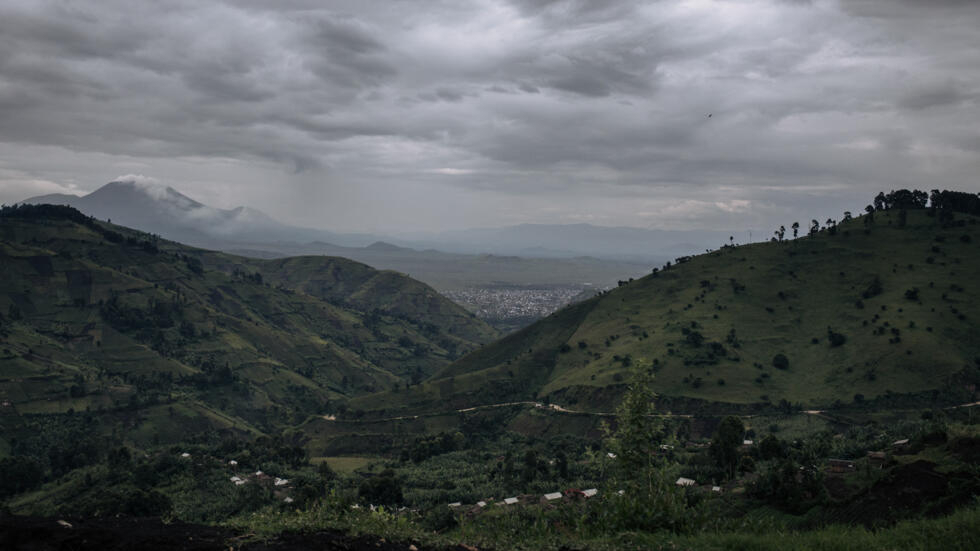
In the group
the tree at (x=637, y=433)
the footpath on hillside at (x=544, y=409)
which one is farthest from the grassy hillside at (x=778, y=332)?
the tree at (x=637, y=433)

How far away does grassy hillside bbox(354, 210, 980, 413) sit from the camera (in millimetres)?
114375

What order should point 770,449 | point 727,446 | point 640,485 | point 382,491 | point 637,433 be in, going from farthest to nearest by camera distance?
point 382,491 → point 727,446 → point 770,449 → point 637,433 → point 640,485

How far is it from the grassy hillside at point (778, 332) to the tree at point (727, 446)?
5227 centimetres

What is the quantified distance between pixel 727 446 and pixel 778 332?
9028 cm

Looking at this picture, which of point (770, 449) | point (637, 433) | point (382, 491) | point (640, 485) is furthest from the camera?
point (382, 491)

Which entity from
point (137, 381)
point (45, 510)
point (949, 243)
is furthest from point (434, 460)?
point (949, 243)

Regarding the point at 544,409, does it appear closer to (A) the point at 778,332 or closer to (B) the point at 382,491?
(A) the point at 778,332

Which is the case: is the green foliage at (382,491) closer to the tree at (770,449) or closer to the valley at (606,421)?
the valley at (606,421)

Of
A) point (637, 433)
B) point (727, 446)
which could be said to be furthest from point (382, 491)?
point (637, 433)

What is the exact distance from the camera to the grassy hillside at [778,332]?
11438cm

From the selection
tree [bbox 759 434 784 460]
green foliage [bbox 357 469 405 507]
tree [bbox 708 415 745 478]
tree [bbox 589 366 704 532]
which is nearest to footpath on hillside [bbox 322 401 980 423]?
tree [bbox 708 415 745 478]

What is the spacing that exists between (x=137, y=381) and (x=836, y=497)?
190887 millimetres

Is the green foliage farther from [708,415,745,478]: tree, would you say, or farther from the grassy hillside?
the grassy hillside

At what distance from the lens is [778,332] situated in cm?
14075
